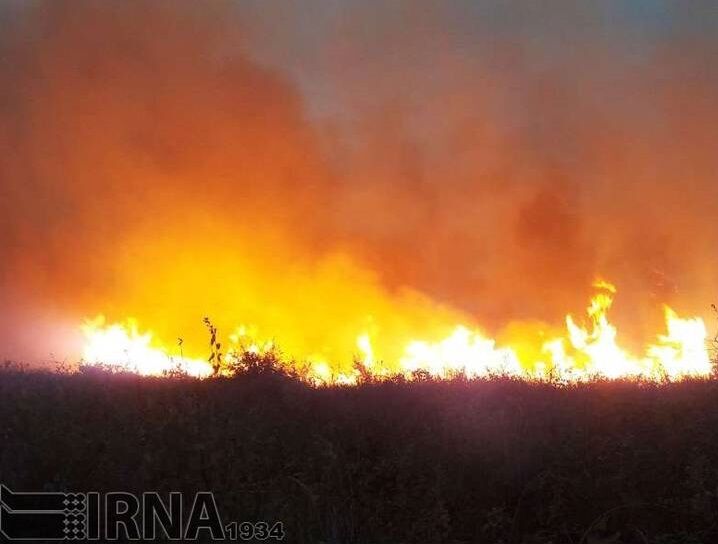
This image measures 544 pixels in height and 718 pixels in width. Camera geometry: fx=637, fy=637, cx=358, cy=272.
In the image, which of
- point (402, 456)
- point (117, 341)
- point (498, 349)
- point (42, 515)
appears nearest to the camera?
point (42, 515)

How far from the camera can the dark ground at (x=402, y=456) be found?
6.36 meters

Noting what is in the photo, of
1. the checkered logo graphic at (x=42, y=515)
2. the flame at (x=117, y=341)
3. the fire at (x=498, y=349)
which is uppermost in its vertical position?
the flame at (x=117, y=341)

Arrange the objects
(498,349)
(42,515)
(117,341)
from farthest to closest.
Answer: (117,341) < (498,349) < (42,515)

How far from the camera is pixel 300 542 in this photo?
589 centimetres

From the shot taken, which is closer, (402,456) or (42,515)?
(42,515)

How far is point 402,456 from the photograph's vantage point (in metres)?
7.20

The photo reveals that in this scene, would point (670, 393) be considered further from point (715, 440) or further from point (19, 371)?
point (19, 371)

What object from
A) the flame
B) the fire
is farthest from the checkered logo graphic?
the flame

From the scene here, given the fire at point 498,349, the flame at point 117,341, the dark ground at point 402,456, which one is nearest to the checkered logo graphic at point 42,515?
the dark ground at point 402,456

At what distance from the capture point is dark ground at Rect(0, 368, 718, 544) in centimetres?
636

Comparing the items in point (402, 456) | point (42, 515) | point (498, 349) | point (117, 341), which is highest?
point (117, 341)

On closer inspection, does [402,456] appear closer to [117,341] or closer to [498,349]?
[498,349]

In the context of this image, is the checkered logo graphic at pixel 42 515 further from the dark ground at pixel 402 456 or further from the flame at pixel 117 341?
the flame at pixel 117 341

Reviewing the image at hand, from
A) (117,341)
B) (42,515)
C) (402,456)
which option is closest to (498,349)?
(117,341)
